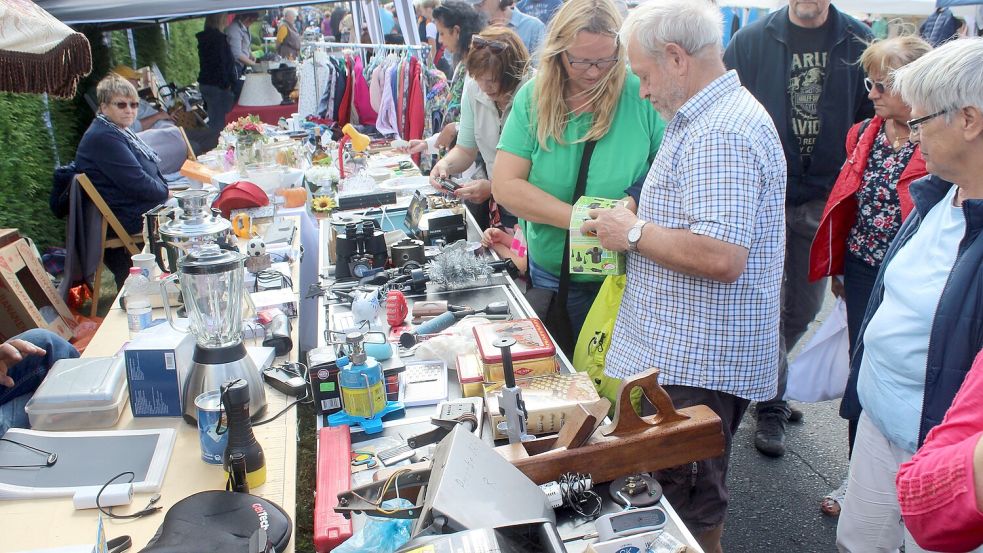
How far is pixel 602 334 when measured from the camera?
7.35 feet

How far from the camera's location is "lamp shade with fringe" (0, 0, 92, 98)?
7.04 ft

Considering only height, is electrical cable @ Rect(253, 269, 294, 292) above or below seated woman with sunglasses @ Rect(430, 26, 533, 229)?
below

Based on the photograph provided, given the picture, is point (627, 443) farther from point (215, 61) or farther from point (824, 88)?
point (215, 61)

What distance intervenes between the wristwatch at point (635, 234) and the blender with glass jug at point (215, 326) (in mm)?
1064

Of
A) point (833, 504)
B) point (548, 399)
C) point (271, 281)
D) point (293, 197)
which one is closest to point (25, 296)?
point (293, 197)

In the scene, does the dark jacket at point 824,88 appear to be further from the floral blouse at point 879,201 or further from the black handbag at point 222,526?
the black handbag at point 222,526

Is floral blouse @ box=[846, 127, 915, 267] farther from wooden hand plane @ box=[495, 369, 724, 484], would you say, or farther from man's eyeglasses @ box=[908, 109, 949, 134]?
wooden hand plane @ box=[495, 369, 724, 484]

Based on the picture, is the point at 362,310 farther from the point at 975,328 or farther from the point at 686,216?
the point at 975,328

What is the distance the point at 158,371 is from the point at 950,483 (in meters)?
1.83

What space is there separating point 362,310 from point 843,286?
6.52 feet

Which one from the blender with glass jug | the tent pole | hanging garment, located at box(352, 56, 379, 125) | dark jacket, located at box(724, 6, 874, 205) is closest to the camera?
the blender with glass jug

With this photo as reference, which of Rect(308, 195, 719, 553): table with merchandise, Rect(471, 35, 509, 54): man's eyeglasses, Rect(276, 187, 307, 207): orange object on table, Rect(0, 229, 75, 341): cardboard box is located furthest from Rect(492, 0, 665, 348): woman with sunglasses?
Rect(0, 229, 75, 341): cardboard box

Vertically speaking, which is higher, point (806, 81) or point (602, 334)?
point (806, 81)

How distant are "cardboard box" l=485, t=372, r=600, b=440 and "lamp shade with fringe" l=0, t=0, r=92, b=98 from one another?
171cm
